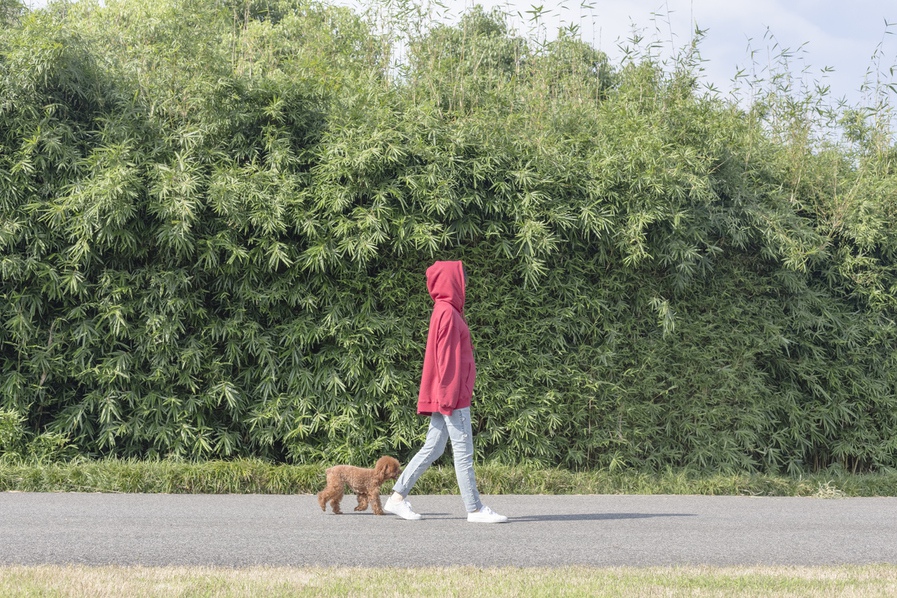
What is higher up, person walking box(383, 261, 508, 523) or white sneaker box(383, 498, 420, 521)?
person walking box(383, 261, 508, 523)

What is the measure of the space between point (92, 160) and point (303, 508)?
3.61m

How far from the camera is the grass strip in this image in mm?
6785

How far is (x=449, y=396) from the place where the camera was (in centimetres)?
572

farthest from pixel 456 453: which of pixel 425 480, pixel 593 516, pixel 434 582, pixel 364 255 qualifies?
pixel 364 255

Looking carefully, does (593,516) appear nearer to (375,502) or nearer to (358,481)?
(375,502)

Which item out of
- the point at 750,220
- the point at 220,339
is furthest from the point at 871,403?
the point at 220,339

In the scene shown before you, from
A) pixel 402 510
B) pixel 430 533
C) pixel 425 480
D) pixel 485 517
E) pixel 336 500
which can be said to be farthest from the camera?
pixel 425 480

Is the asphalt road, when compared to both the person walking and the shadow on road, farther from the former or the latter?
the person walking

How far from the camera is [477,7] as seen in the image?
9.19 metres

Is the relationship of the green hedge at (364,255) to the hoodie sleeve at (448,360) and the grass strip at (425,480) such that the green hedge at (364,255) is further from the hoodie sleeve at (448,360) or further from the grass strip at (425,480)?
the hoodie sleeve at (448,360)

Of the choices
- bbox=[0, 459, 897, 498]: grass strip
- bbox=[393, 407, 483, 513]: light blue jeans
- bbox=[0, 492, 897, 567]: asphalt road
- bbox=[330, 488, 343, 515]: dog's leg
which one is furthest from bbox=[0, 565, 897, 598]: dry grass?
bbox=[0, 459, 897, 498]: grass strip

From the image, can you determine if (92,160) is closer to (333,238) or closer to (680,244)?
(333,238)

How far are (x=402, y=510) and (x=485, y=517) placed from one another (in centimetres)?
57

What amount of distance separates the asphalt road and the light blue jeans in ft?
0.69
